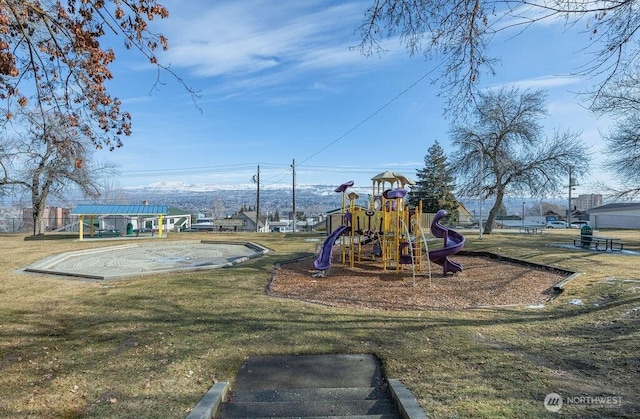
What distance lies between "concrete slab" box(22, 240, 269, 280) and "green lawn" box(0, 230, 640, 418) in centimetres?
274

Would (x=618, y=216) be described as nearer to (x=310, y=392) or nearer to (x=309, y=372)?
(x=309, y=372)

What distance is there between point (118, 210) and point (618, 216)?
54.1 meters

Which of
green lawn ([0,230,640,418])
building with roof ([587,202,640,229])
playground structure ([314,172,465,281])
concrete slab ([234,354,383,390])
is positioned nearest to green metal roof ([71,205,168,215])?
playground structure ([314,172,465,281])

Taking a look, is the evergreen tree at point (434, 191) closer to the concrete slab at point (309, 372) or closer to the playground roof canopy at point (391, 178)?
the playground roof canopy at point (391, 178)

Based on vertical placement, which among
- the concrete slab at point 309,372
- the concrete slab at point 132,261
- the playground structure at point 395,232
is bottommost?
the concrete slab at point 132,261

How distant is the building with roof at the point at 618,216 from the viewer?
44.8 meters

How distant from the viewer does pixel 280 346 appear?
5.13 meters

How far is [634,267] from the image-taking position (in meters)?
11.2

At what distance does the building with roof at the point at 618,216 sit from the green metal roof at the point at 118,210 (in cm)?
5082

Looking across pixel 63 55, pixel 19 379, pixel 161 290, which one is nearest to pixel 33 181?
pixel 161 290

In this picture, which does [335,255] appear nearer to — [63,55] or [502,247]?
[502,247]

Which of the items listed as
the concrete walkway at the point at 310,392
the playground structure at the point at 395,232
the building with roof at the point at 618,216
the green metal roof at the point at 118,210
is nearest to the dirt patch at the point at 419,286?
the playground structure at the point at 395,232

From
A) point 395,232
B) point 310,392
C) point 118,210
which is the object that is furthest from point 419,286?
point 118,210

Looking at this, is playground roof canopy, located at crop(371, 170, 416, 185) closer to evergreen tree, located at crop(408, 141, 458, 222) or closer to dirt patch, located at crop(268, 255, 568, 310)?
dirt patch, located at crop(268, 255, 568, 310)
